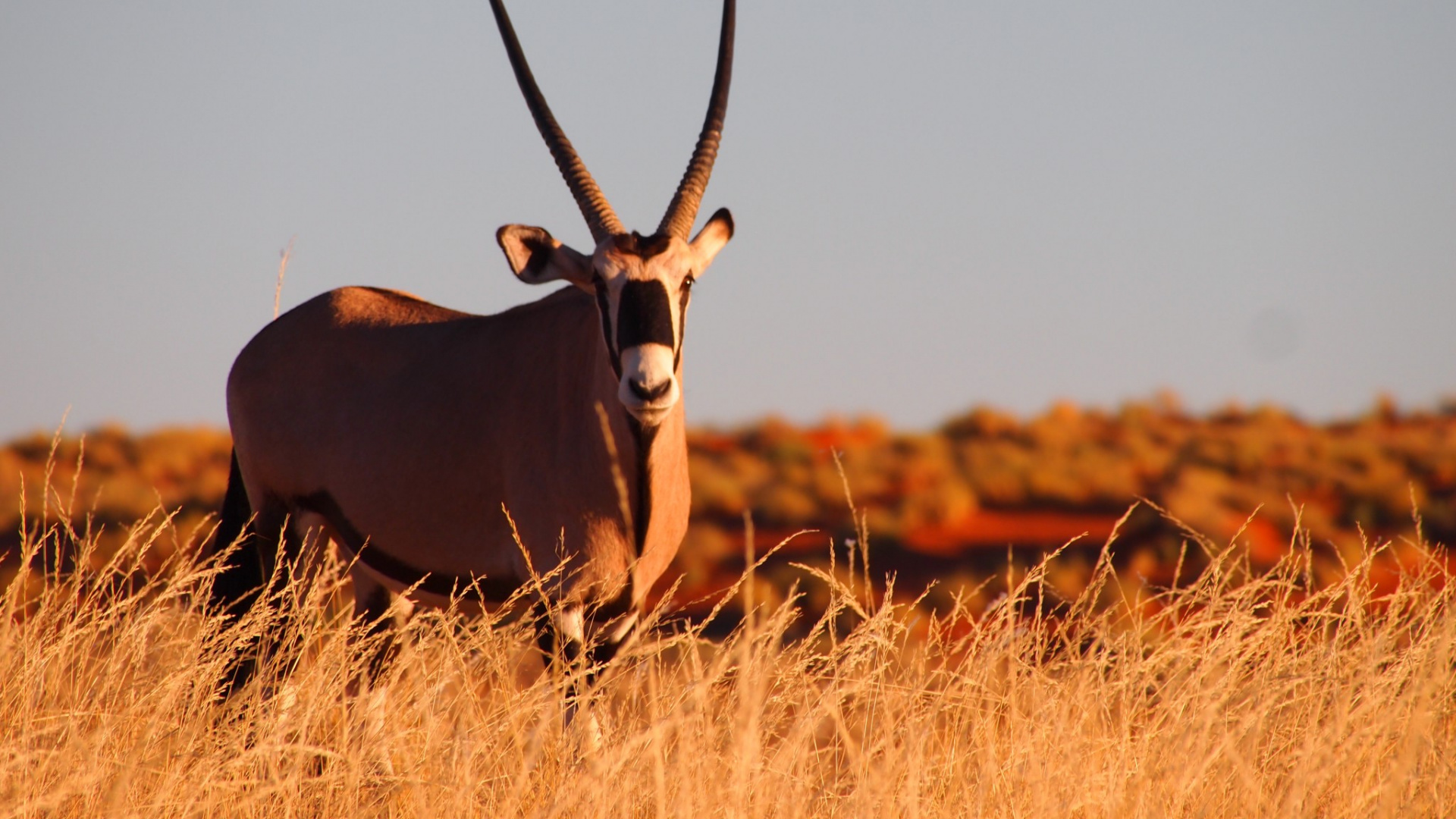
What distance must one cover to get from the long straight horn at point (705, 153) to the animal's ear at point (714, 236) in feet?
0.20

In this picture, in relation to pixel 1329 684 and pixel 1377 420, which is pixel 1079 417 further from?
pixel 1329 684

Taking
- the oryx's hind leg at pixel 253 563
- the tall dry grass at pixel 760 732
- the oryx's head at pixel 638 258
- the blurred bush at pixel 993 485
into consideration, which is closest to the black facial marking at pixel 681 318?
the oryx's head at pixel 638 258

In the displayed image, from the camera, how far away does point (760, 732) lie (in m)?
3.29

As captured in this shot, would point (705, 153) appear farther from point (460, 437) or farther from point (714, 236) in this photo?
point (460, 437)

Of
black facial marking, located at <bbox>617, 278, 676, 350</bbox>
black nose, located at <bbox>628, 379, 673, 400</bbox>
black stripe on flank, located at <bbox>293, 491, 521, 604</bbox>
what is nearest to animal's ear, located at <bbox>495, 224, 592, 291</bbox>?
black facial marking, located at <bbox>617, 278, 676, 350</bbox>

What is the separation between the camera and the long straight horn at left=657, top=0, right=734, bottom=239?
436 cm

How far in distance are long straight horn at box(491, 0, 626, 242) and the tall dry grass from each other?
4.66 ft

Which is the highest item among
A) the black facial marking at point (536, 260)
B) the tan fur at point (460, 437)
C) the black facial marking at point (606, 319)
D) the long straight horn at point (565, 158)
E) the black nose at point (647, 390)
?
the long straight horn at point (565, 158)

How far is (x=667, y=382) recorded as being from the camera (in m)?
3.68

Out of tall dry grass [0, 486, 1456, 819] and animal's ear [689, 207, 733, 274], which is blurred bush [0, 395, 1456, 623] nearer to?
animal's ear [689, 207, 733, 274]

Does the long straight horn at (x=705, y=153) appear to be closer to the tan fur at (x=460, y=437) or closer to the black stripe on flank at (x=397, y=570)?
the tan fur at (x=460, y=437)

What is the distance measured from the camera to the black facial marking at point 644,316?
3770 mm

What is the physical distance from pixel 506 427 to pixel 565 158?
3.22ft

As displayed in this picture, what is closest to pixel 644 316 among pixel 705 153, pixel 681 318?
pixel 681 318
